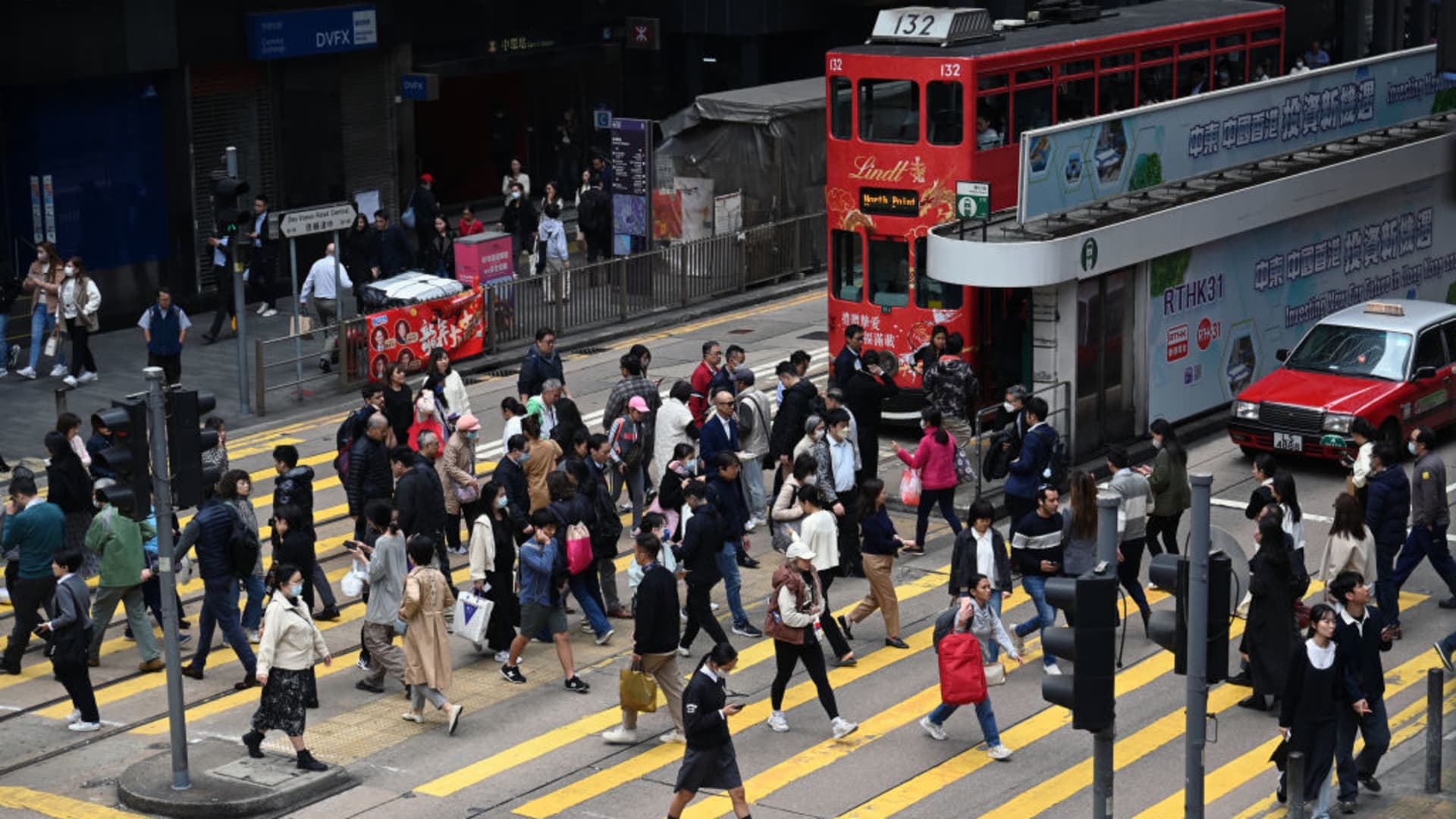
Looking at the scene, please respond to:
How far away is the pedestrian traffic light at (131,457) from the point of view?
14266 mm

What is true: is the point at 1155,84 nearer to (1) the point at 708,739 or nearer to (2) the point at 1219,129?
(2) the point at 1219,129

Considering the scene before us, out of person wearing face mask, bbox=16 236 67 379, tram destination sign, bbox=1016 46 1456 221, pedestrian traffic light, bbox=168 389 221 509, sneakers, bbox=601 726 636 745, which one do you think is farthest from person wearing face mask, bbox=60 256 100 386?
sneakers, bbox=601 726 636 745

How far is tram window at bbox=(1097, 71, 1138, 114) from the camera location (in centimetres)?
2534

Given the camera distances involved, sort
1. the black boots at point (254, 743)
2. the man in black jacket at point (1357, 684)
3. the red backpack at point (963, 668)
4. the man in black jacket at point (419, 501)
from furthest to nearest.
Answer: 1. the man in black jacket at point (419, 501)
2. the black boots at point (254, 743)
3. the red backpack at point (963, 668)
4. the man in black jacket at point (1357, 684)

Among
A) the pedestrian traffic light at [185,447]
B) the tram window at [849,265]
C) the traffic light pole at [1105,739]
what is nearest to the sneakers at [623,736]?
the pedestrian traffic light at [185,447]

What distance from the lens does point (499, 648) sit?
1783 centimetres

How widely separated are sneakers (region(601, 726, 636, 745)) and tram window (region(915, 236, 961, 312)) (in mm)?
9121

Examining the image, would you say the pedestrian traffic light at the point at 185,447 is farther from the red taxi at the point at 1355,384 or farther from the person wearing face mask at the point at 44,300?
the person wearing face mask at the point at 44,300

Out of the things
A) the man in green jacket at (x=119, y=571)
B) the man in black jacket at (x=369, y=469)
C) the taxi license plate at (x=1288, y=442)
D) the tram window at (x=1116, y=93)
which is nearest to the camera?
the man in green jacket at (x=119, y=571)

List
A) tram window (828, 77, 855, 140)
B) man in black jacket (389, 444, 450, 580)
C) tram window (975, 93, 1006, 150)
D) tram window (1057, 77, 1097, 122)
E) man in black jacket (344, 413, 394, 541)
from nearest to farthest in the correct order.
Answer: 1. man in black jacket (389, 444, 450, 580)
2. man in black jacket (344, 413, 394, 541)
3. tram window (975, 93, 1006, 150)
4. tram window (828, 77, 855, 140)
5. tram window (1057, 77, 1097, 122)

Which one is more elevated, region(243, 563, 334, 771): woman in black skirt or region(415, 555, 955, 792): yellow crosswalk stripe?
region(243, 563, 334, 771): woman in black skirt

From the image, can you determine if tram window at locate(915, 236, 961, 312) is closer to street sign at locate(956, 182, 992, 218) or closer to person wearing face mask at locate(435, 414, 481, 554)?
street sign at locate(956, 182, 992, 218)

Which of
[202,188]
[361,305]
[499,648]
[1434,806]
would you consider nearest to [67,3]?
[202,188]

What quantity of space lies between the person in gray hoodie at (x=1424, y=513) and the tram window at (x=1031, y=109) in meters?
7.11
